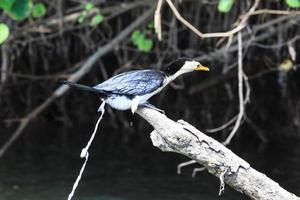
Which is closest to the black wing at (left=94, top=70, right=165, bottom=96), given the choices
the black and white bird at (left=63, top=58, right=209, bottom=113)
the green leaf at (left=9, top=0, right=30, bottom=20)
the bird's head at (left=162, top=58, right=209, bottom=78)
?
the black and white bird at (left=63, top=58, right=209, bottom=113)

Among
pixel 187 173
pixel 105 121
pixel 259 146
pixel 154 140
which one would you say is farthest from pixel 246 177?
pixel 105 121

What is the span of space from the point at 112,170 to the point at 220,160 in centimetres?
328

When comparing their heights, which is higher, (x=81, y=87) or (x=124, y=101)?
(x=81, y=87)

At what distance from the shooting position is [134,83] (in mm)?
3645

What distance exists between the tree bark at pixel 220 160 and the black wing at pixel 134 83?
542 millimetres

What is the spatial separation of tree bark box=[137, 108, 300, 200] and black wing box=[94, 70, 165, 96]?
1.78 ft

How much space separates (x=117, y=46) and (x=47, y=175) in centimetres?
126

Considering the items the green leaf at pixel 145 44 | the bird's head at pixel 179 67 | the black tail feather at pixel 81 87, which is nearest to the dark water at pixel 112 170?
the green leaf at pixel 145 44

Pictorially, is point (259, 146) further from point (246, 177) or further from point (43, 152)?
point (246, 177)

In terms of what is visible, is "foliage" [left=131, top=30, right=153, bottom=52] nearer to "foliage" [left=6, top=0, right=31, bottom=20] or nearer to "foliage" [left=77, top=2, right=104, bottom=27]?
"foliage" [left=77, top=2, right=104, bottom=27]

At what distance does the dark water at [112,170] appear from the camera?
554 centimetres

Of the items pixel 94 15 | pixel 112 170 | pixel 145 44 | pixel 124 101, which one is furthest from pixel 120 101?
pixel 112 170

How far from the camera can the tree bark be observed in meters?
3.05

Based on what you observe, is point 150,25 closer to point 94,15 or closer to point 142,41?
point 142,41
